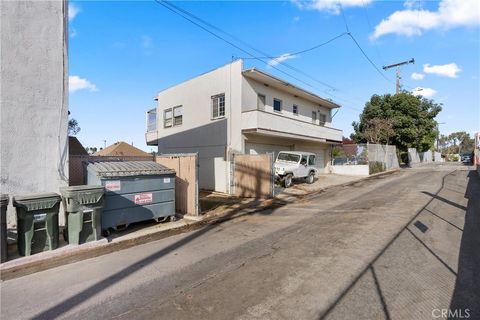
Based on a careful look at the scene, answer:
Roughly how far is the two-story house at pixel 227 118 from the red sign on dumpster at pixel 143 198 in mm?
7575

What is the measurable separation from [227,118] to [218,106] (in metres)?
1.20

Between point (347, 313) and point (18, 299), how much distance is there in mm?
4233

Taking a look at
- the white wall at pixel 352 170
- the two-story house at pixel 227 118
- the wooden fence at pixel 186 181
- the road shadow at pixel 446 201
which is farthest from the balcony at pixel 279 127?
the road shadow at pixel 446 201

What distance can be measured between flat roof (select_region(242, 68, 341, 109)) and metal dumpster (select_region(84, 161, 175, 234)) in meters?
9.30

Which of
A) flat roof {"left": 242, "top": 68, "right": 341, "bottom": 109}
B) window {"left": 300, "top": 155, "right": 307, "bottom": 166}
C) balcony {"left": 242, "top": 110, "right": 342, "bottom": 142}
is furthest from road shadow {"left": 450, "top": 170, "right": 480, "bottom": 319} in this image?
flat roof {"left": 242, "top": 68, "right": 341, "bottom": 109}

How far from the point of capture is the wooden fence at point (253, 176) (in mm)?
12805

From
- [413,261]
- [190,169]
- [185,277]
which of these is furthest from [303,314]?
[190,169]

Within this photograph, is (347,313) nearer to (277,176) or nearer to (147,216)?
(147,216)

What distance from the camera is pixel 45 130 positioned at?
6.46 metres

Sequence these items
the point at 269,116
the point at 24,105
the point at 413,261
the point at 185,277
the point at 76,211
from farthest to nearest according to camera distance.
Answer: the point at 269,116
the point at 24,105
the point at 76,211
the point at 413,261
the point at 185,277

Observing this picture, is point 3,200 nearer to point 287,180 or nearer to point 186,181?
point 186,181

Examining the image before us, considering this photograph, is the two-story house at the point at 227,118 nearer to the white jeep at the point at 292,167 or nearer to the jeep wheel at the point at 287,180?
the white jeep at the point at 292,167

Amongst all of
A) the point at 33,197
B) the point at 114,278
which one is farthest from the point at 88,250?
the point at 114,278

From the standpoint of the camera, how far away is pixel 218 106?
54.3ft
